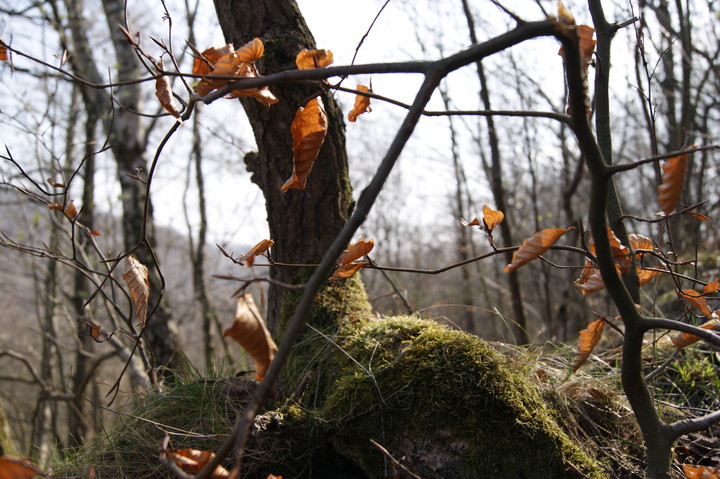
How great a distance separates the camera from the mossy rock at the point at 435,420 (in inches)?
58.6

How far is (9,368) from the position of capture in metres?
21.3

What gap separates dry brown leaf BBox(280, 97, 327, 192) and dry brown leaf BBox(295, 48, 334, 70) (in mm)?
112

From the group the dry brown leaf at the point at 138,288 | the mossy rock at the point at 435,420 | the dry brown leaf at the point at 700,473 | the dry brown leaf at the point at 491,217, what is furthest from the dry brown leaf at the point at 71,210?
the dry brown leaf at the point at 700,473

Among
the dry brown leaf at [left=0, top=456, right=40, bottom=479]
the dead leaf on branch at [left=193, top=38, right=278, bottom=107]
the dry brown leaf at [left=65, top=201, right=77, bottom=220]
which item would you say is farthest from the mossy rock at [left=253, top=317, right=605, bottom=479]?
the dry brown leaf at [left=65, top=201, right=77, bottom=220]

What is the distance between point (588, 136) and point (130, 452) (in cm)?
185

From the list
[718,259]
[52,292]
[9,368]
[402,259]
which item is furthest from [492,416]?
[9,368]

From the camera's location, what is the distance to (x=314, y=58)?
1.11 metres

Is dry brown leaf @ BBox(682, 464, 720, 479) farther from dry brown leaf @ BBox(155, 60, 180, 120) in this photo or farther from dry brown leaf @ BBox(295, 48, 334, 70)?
dry brown leaf @ BBox(155, 60, 180, 120)

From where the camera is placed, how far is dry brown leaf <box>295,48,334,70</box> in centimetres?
110

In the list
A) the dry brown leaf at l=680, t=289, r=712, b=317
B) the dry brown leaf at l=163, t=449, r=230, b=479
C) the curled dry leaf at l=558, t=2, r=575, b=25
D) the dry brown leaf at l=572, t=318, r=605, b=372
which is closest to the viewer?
the curled dry leaf at l=558, t=2, r=575, b=25

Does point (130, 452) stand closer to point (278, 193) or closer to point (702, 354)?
point (278, 193)

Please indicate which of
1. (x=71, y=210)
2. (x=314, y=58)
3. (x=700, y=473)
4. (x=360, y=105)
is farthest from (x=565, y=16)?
(x=71, y=210)

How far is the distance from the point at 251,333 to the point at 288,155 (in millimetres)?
1716

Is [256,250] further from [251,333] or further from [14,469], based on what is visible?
[14,469]
